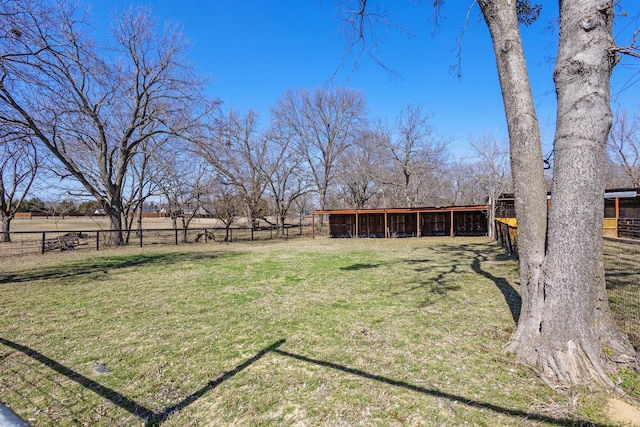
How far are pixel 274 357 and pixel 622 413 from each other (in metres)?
2.76

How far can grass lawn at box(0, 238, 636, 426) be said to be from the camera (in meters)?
2.28

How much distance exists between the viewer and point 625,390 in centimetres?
235

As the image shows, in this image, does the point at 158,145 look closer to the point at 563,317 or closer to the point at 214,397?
the point at 214,397

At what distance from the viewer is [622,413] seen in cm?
213

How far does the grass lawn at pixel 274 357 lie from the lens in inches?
89.7

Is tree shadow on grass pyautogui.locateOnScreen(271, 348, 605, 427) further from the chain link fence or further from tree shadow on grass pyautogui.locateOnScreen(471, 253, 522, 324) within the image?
tree shadow on grass pyautogui.locateOnScreen(471, 253, 522, 324)

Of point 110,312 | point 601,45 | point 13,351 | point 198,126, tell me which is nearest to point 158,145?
point 198,126

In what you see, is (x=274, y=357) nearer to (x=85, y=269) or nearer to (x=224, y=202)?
(x=85, y=269)

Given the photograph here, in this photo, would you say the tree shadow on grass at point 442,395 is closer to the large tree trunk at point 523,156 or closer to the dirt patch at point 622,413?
the dirt patch at point 622,413

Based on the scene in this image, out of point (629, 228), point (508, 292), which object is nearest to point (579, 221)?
point (508, 292)

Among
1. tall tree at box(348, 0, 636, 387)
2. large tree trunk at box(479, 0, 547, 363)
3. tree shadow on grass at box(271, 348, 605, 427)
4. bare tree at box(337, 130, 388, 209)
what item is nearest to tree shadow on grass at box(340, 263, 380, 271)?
tree shadow on grass at box(271, 348, 605, 427)

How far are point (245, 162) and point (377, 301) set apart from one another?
24254mm

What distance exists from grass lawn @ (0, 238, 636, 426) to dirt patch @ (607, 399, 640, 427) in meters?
0.06

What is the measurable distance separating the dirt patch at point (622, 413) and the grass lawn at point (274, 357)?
0.06 m
